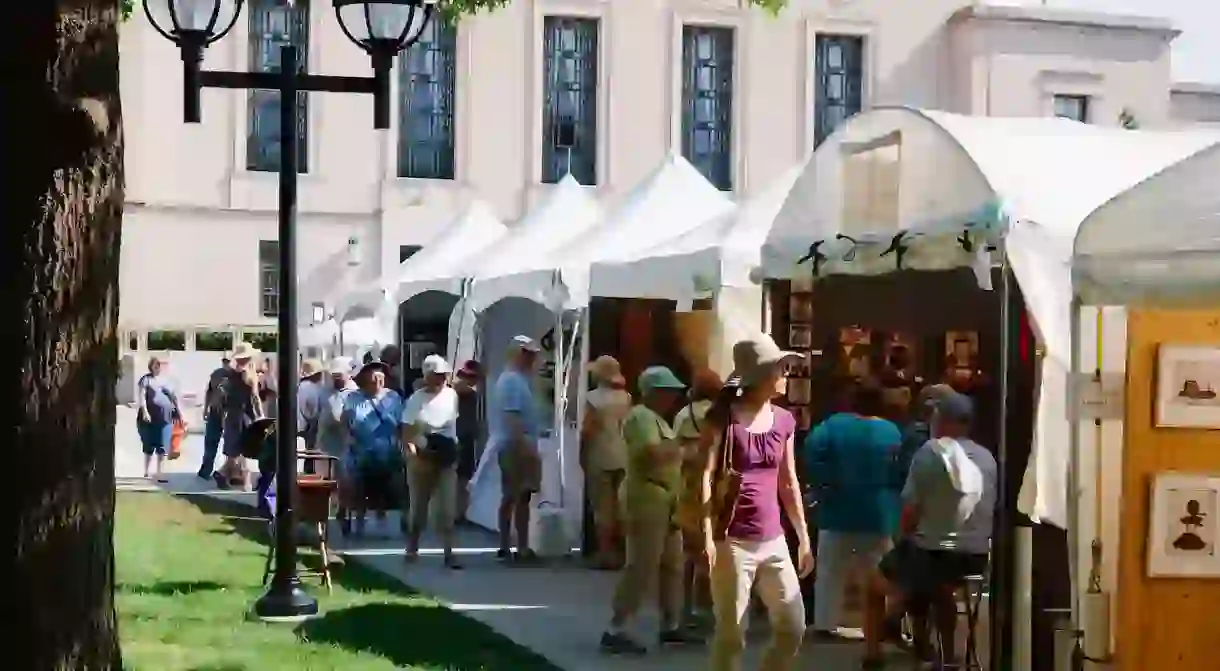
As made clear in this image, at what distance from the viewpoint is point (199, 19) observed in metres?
9.62

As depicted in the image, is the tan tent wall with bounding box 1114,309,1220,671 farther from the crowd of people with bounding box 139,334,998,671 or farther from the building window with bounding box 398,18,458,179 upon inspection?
the building window with bounding box 398,18,458,179

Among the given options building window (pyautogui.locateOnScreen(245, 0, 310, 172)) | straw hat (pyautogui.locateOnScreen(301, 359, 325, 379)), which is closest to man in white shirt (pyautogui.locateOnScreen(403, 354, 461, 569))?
straw hat (pyautogui.locateOnScreen(301, 359, 325, 379))

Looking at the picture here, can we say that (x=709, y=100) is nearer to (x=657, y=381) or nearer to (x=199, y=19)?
(x=199, y=19)

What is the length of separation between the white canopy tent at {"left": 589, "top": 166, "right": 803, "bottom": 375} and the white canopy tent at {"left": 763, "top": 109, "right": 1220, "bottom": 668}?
49 centimetres

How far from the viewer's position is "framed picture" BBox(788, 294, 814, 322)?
34.3ft

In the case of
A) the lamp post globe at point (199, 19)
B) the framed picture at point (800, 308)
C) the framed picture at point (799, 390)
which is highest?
the lamp post globe at point (199, 19)

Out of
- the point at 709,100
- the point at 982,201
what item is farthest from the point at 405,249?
the point at 982,201

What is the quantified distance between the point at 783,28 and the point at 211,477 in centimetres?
1695

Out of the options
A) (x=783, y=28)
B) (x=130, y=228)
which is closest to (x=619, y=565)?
(x=130, y=228)

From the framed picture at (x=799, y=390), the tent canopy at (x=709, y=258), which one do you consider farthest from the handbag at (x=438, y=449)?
the framed picture at (x=799, y=390)

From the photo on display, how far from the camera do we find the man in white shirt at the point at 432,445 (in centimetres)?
1272

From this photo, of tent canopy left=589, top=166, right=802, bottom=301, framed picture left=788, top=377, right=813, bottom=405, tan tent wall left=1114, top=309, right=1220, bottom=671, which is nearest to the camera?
tan tent wall left=1114, top=309, right=1220, bottom=671

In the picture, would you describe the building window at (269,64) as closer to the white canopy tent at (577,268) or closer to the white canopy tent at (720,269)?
the white canopy tent at (577,268)

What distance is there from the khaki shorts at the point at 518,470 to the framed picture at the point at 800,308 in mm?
3113
